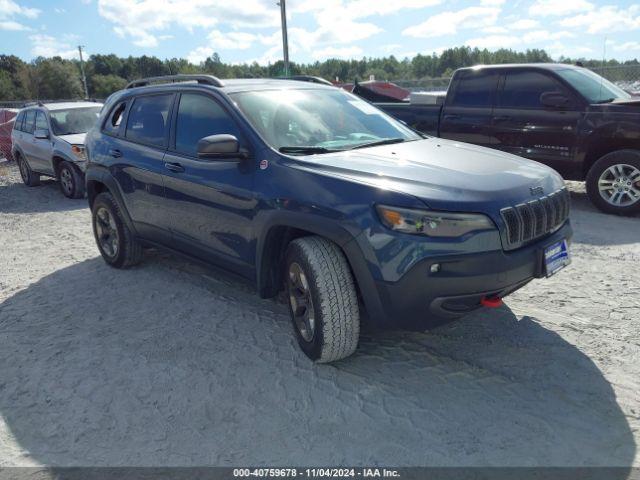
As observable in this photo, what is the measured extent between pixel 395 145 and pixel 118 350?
95.6 inches

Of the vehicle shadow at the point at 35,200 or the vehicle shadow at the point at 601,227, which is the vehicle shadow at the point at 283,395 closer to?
the vehicle shadow at the point at 601,227

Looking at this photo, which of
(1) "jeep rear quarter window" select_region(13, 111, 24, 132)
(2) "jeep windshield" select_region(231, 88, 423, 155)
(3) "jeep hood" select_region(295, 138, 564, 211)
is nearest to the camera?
(3) "jeep hood" select_region(295, 138, 564, 211)

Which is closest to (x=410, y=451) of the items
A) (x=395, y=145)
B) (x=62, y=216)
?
(x=395, y=145)

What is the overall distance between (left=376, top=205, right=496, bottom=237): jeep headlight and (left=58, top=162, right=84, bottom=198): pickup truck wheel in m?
8.09

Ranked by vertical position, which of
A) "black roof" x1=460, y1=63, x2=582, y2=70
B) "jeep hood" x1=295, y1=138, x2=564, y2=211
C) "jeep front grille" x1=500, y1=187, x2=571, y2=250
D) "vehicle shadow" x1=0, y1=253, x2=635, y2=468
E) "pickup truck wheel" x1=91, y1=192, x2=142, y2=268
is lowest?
"vehicle shadow" x1=0, y1=253, x2=635, y2=468

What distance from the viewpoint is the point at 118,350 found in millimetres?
3758

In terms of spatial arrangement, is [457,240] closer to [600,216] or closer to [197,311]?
[197,311]

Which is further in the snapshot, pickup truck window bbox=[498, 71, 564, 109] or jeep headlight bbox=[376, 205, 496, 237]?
pickup truck window bbox=[498, 71, 564, 109]

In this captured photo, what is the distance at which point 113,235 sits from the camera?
542cm

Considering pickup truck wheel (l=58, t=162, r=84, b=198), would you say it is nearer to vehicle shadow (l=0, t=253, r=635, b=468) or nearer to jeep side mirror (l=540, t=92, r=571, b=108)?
vehicle shadow (l=0, t=253, r=635, b=468)

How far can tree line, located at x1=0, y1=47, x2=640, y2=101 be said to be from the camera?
78.4 metres

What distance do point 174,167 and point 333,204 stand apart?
68.3 inches

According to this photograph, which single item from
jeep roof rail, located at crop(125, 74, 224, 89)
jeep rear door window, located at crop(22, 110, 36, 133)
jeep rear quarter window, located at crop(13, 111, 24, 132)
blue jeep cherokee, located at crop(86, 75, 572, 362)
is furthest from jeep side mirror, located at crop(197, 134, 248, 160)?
jeep rear quarter window, located at crop(13, 111, 24, 132)

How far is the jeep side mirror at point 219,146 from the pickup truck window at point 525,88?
5274mm
